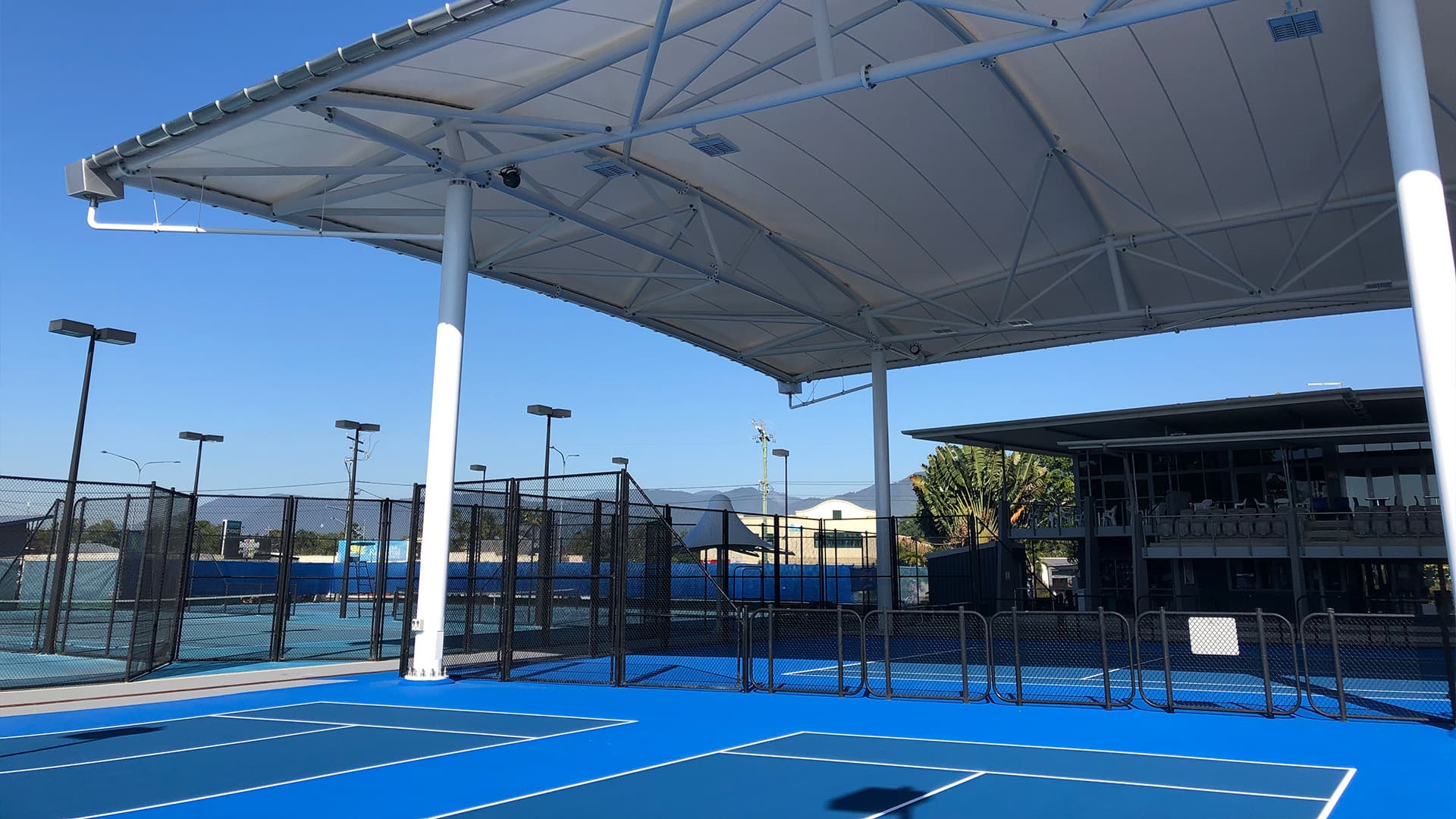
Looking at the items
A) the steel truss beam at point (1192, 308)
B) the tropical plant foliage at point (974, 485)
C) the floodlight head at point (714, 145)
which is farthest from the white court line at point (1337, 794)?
the tropical plant foliage at point (974, 485)

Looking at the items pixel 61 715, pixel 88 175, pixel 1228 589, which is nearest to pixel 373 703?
pixel 61 715

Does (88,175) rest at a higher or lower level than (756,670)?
higher

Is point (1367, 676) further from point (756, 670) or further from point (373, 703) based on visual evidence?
point (373, 703)

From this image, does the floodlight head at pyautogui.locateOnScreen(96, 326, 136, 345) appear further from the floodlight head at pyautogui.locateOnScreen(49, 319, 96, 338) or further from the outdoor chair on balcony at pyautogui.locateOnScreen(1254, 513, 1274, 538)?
the outdoor chair on balcony at pyautogui.locateOnScreen(1254, 513, 1274, 538)

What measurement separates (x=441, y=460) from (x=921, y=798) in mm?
11117

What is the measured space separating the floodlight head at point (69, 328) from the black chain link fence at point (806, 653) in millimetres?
16253

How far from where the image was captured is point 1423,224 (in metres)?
11.5

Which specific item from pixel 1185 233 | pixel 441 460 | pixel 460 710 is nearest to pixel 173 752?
pixel 460 710

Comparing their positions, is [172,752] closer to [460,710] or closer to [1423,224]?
[460,710]

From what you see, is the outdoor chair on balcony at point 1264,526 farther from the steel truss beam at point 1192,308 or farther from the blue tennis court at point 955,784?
the blue tennis court at point 955,784

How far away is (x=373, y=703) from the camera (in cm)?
1396

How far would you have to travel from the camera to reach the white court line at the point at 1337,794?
779 centimetres

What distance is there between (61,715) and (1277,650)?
83.5 ft

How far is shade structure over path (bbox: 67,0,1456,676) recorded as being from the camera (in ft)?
45.4
